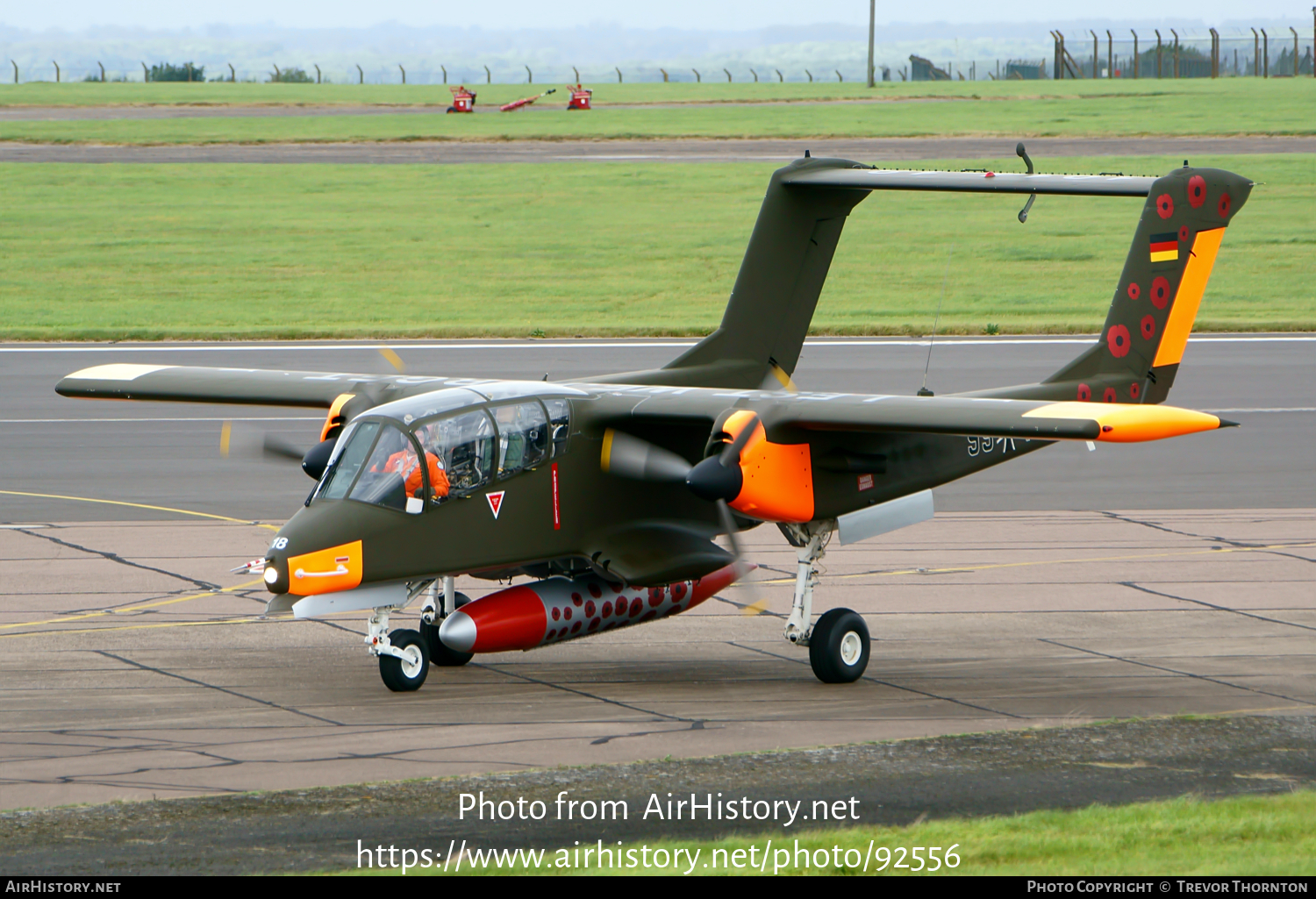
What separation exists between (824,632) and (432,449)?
4246 mm

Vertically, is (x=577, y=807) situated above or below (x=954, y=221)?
below

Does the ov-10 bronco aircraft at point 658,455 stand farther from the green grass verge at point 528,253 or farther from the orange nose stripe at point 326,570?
the green grass verge at point 528,253

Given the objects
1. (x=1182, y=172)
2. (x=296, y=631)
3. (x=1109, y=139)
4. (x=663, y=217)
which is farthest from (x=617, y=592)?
(x=1109, y=139)

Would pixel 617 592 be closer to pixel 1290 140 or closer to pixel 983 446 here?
pixel 983 446

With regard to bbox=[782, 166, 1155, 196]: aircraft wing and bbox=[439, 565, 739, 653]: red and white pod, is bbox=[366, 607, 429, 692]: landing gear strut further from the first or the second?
bbox=[782, 166, 1155, 196]: aircraft wing

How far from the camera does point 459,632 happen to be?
14.8 metres

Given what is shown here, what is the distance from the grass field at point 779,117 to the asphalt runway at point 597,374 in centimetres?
3951

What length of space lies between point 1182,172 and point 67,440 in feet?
67.5

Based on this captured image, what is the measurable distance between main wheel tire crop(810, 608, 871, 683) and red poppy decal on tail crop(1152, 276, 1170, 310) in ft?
17.6

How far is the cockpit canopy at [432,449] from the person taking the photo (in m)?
14.4

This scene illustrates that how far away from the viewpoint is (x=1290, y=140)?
238 feet

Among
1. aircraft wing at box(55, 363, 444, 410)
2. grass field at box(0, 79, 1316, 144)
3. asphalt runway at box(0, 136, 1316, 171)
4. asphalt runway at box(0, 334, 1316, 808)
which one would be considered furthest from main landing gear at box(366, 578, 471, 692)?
grass field at box(0, 79, 1316, 144)

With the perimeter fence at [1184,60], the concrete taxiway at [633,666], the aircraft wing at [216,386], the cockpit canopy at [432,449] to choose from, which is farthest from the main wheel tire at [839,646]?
the perimeter fence at [1184,60]
